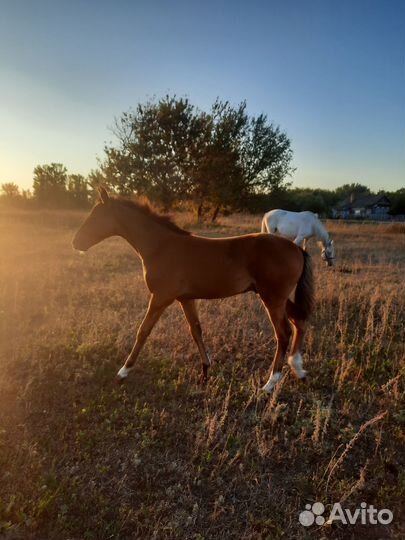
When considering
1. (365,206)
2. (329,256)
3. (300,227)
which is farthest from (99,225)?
(365,206)

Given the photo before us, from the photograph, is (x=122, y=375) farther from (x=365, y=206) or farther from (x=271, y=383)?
(x=365, y=206)

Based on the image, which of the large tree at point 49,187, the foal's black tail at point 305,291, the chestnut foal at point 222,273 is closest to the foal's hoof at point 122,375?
the chestnut foal at point 222,273

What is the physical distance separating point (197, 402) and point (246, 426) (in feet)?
1.94

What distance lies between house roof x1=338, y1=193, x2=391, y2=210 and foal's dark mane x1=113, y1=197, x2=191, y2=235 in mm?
78223

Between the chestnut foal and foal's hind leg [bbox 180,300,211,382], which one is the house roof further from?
foal's hind leg [bbox 180,300,211,382]

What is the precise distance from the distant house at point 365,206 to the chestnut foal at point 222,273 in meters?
Result: 70.2

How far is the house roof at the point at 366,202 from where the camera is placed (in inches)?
2852

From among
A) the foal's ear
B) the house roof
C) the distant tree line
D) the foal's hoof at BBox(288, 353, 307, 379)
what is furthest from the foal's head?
the house roof

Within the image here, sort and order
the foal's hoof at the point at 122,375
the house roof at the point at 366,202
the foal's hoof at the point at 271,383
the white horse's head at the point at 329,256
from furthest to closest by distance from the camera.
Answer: the house roof at the point at 366,202, the white horse's head at the point at 329,256, the foal's hoof at the point at 122,375, the foal's hoof at the point at 271,383

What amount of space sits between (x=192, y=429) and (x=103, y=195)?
287 cm

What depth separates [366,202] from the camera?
7481cm

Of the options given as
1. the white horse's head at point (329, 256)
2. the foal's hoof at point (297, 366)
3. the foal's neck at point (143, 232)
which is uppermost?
the foal's neck at point (143, 232)

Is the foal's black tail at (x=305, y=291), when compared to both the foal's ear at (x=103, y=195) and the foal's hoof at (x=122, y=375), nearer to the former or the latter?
the foal's hoof at (x=122, y=375)

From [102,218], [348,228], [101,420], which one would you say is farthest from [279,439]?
[348,228]
